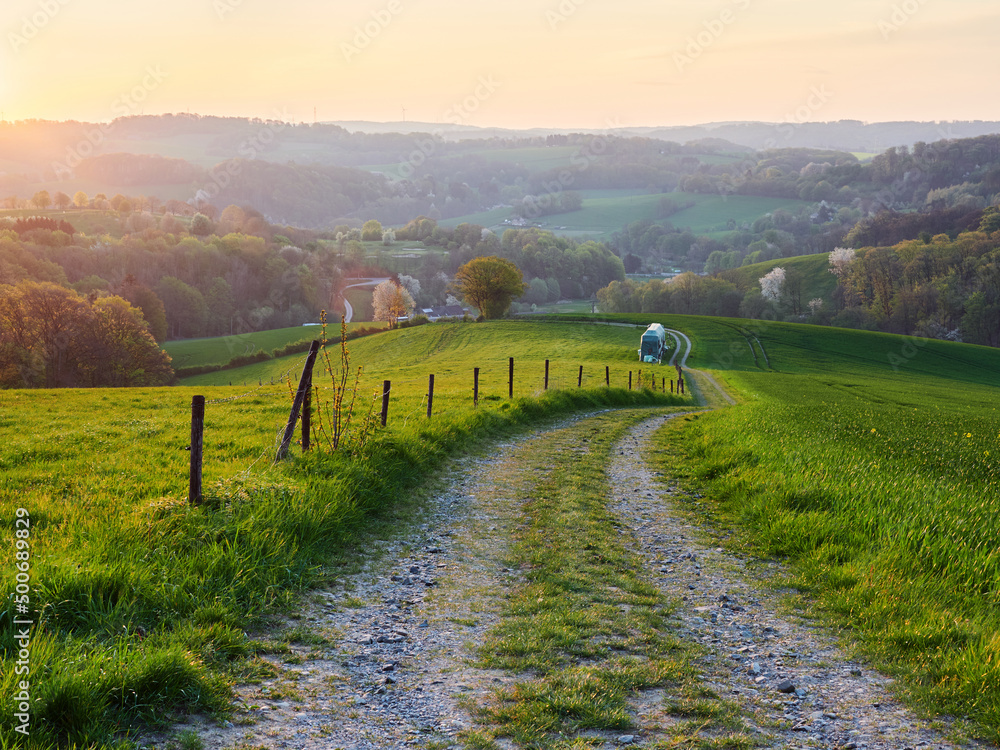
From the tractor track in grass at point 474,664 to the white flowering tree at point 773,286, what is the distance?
121810 millimetres

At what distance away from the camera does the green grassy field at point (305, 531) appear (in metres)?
4.71

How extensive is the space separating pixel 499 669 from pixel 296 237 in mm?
189857

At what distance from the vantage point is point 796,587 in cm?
754

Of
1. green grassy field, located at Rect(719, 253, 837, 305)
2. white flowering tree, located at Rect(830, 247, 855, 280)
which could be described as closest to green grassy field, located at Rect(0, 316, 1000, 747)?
white flowering tree, located at Rect(830, 247, 855, 280)

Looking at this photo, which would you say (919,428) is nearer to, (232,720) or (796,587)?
(796,587)

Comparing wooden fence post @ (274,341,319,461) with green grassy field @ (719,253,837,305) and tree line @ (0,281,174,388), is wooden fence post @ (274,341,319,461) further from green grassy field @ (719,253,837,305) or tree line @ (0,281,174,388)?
green grassy field @ (719,253,837,305)

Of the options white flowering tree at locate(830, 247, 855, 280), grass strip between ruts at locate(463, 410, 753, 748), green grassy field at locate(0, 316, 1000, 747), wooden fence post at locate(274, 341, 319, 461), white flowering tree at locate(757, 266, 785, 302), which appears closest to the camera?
grass strip between ruts at locate(463, 410, 753, 748)

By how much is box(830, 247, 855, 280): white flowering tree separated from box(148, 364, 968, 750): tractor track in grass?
135 m

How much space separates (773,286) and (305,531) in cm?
12843

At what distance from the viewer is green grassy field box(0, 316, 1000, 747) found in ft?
15.5

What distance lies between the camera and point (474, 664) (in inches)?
216

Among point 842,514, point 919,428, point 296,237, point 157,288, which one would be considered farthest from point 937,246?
point 296,237

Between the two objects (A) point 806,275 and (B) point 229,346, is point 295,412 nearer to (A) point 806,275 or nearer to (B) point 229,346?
(B) point 229,346
